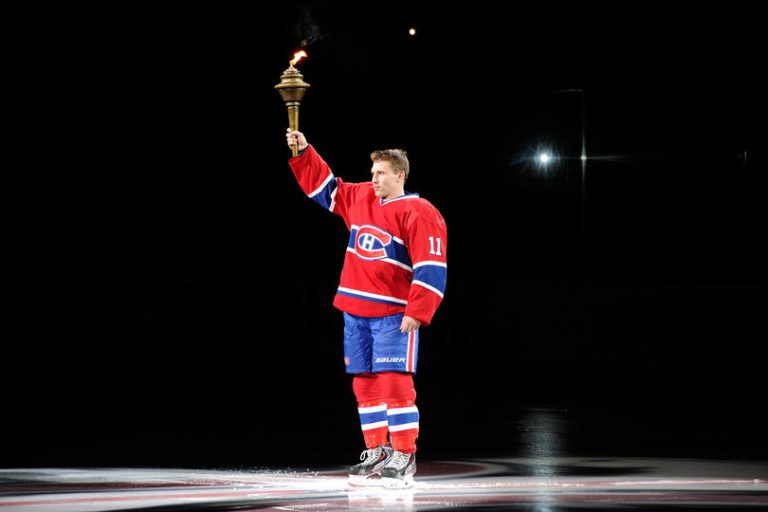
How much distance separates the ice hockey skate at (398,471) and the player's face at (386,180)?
56.2 inches

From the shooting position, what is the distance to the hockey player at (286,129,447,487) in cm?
659

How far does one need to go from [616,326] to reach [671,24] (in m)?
14.4

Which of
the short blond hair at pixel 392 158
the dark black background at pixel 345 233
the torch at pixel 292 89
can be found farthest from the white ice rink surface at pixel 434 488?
the torch at pixel 292 89

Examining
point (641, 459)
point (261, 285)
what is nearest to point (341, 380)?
point (261, 285)

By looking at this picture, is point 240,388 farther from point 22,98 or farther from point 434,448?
point 22,98

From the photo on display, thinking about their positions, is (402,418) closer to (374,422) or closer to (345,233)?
(374,422)

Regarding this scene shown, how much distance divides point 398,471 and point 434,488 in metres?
0.21

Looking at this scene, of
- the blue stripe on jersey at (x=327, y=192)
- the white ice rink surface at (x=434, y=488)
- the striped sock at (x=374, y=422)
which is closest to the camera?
the white ice rink surface at (x=434, y=488)

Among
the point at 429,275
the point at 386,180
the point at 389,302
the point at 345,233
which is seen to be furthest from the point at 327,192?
the point at 345,233

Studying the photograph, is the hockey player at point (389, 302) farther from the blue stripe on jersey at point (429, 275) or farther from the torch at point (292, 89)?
the torch at point (292, 89)

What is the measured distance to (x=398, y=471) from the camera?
6578 millimetres

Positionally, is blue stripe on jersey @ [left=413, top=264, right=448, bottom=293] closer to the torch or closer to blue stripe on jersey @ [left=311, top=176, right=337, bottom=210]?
blue stripe on jersey @ [left=311, top=176, right=337, bottom=210]

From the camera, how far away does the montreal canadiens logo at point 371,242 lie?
6762 mm

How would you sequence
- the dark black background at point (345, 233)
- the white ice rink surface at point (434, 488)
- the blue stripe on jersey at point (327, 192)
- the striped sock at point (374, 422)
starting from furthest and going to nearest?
the dark black background at point (345, 233)
the blue stripe on jersey at point (327, 192)
the striped sock at point (374, 422)
the white ice rink surface at point (434, 488)
